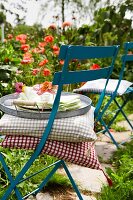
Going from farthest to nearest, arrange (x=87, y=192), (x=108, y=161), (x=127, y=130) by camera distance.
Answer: (x=127, y=130)
(x=108, y=161)
(x=87, y=192)

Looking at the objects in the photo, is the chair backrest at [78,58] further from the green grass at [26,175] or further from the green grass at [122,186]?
the green grass at [26,175]

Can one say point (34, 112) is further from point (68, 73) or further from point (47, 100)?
point (68, 73)

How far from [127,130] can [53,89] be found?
8.21 ft

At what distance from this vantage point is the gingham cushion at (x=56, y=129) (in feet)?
5.28

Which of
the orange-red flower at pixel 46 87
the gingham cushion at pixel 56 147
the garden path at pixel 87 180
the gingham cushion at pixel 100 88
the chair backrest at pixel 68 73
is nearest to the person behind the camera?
the chair backrest at pixel 68 73

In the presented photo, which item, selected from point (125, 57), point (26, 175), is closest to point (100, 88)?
point (125, 57)

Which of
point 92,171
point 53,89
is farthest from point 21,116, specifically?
point 92,171

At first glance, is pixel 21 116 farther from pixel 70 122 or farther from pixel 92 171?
pixel 92 171

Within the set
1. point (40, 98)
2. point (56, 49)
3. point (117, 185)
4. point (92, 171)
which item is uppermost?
point (40, 98)

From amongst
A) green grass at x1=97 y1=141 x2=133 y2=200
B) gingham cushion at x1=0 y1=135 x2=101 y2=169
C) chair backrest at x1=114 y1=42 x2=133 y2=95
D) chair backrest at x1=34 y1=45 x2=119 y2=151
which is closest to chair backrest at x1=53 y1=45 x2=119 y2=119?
chair backrest at x1=34 y1=45 x2=119 y2=151

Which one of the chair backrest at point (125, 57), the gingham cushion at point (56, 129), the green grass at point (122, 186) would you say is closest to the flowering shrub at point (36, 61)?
the chair backrest at point (125, 57)

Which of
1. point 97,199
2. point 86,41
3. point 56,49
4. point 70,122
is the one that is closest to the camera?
point 70,122

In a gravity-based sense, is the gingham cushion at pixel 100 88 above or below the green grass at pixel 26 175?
above

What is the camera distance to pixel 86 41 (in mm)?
5418
